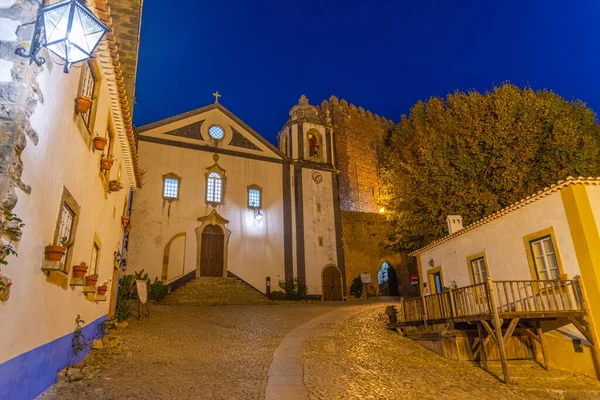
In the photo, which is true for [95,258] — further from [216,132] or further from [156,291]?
[216,132]

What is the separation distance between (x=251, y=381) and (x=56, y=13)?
5.54 metres

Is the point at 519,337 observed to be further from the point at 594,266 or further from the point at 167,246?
the point at 167,246

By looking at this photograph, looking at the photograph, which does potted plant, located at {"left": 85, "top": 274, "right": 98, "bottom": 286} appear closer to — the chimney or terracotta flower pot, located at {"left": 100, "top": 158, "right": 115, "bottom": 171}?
terracotta flower pot, located at {"left": 100, "top": 158, "right": 115, "bottom": 171}

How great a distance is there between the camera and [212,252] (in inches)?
848

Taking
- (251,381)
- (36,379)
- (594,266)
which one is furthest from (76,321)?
(594,266)

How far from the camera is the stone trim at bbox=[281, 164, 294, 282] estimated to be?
22781 mm

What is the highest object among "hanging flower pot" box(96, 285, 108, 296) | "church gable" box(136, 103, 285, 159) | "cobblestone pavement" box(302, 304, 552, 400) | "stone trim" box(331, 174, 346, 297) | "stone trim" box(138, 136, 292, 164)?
"church gable" box(136, 103, 285, 159)

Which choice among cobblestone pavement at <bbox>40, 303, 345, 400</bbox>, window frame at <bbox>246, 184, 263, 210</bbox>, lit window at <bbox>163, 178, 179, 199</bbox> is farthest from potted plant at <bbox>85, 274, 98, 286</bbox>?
window frame at <bbox>246, 184, 263, 210</bbox>

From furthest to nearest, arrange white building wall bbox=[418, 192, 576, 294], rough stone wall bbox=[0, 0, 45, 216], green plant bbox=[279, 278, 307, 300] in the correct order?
green plant bbox=[279, 278, 307, 300] < white building wall bbox=[418, 192, 576, 294] < rough stone wall bbox=[0, 0, 45, 216]

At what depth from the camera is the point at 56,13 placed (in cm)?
420

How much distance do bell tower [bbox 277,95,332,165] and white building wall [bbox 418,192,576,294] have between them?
13873 mm

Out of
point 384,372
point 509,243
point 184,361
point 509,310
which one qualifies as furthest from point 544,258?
point 184,361

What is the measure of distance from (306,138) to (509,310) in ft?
64.2

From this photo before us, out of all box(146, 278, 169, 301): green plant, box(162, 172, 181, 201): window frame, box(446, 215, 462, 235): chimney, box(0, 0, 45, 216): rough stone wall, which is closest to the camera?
box(0, 0, 45, 216): rough stone wall
